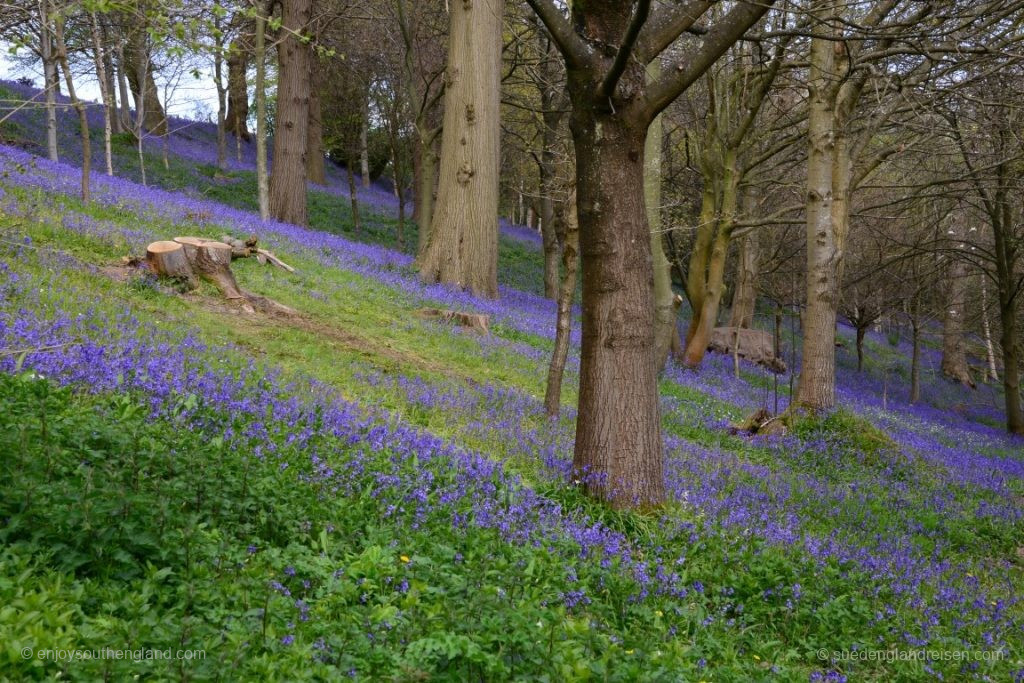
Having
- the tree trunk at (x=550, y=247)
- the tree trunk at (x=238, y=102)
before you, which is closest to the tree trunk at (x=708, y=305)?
the tree trunk at (x=550, y=247)

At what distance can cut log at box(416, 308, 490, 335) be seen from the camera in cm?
1282

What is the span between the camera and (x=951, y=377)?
3095 cm

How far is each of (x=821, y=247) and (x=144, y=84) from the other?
797 inches

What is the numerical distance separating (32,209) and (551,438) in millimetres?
8482

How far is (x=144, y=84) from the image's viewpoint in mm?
22516

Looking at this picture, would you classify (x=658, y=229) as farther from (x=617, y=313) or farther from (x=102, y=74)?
(x=102, y=74)

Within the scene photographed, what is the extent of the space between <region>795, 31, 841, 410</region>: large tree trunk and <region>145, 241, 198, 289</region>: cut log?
8.83 metres

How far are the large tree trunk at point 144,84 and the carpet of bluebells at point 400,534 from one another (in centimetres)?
1488

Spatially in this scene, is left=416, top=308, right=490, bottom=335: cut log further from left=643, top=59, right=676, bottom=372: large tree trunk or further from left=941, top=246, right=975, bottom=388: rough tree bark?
left=941, top=246, right=975, bottom=388: rough tree bark

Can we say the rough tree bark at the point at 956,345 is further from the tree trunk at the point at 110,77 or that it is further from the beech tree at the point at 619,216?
the tree trunk at the point at 110,77

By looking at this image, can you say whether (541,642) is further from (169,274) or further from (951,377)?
(951,377)

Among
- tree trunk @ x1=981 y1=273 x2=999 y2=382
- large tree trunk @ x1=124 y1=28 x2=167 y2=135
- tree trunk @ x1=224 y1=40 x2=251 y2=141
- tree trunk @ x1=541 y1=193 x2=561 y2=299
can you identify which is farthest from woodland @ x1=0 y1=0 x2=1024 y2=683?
tree trunk @ x1=224 y1=40 x2=251 y2=141

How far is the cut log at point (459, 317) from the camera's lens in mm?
12820

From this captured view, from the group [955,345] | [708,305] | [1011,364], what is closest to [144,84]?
A: [708,305]
